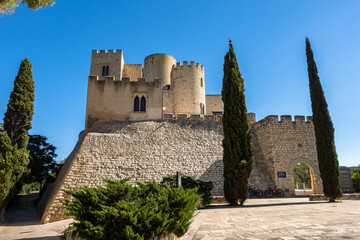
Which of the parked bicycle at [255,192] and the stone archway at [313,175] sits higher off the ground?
the stone archway at [313,175]

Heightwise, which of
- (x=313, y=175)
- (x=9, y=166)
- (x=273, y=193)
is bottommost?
(x=273, y=193)

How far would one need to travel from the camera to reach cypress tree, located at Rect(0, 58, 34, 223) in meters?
12.1

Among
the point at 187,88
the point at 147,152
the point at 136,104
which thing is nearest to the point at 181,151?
the point at 147,152

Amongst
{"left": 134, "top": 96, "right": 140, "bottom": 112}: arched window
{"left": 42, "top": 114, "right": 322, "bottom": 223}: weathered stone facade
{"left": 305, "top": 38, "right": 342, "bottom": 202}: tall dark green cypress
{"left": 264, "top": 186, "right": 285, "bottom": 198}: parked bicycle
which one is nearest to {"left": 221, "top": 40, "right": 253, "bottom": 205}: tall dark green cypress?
{"left": 42, "top": 114, "right": 322, "bottom": 223}: weathered stone facade

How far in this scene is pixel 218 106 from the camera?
3017 cm

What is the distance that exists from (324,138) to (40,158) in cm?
2290

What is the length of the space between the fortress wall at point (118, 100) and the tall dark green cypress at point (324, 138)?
11.6 m

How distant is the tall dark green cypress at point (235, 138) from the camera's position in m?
11.2

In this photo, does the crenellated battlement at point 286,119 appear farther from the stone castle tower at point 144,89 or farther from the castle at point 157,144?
the stone castle tower at point 144,89

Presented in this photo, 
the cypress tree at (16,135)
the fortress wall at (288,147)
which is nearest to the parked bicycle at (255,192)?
the fortress wall at (288,147)

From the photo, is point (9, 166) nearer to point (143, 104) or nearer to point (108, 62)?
point (143, 104)

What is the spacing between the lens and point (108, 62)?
2798 cm

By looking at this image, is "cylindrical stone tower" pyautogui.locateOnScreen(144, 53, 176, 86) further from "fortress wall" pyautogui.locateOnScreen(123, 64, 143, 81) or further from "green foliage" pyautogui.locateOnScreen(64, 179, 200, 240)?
"green foliage" pyautogui.locateOnScreen(64, 179, 200, 240)

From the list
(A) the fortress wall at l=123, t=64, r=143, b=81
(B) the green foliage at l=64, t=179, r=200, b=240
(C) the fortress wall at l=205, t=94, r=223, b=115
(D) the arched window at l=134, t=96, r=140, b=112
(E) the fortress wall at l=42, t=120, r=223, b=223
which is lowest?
(B) the green foliage at l=64, t=179, r=200, b=240
